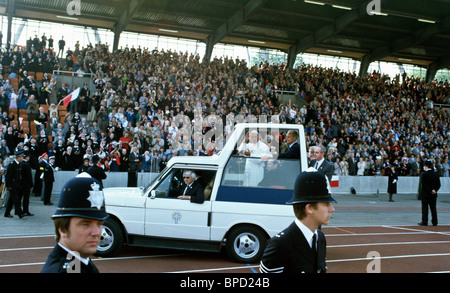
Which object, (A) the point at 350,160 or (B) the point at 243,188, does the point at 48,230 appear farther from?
(A) the point at 350,160

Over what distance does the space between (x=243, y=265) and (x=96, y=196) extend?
21.0 feet

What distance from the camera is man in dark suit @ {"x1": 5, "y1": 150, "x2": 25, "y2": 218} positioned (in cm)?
1244

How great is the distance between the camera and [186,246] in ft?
28.0

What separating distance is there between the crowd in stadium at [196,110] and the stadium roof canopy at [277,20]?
4644mm

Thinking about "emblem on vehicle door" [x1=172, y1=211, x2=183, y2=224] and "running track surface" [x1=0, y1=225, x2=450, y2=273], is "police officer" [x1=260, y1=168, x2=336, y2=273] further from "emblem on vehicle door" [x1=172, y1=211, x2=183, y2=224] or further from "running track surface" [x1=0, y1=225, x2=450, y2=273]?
"emblem on vehicle door" [x1=172, y1=211, x2=183, y2=224]

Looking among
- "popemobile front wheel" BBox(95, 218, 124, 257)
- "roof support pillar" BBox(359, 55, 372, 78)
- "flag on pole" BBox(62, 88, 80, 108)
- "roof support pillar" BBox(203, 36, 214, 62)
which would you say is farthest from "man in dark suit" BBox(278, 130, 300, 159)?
"roof support pillar" BBox(359, 55, 372, 78)

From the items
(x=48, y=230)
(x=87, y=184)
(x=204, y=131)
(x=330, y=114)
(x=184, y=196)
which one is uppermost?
(x=330, y=114)

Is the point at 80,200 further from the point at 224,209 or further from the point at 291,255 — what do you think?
the point at 224,209

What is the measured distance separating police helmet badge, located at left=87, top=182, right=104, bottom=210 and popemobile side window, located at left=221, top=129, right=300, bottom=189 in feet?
20.2

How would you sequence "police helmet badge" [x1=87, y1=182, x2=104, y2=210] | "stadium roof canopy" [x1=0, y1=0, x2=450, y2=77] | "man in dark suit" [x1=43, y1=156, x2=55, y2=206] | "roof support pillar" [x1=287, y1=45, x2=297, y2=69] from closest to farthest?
"police helmet badge" [x1=87, y1=182, x2=104, y2=210] → "man in dark suit" [x1=43, y1=156, x2=55, y2=206] → "stadium roof canopy" [x1=0, y1=0, x2=450, y2=77] → "roof support pillar" [x1=287, y1=45, x2=297, y2=69]

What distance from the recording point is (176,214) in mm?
8586

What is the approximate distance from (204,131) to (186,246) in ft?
42.3

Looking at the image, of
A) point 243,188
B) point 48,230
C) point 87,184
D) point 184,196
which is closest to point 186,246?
point 184,196

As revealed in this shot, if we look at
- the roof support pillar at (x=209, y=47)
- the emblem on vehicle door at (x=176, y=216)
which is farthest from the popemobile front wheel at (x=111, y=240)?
the roof support pillar at (x=209, y=47)
